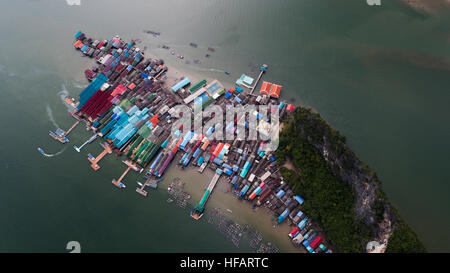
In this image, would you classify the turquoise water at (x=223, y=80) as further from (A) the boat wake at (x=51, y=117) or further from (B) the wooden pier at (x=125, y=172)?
(B) the wooden pier at (x=125, y=172)

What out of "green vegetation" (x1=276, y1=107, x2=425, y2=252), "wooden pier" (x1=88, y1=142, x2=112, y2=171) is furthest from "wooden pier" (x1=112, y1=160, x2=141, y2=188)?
"green vegetation" (x1=276, y1=107, x2=425, y2=252)

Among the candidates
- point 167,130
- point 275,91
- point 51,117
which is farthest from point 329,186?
point 51,117

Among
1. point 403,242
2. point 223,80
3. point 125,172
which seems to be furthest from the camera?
point 223,80

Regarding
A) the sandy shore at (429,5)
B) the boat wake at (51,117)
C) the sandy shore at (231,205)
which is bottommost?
the sandy shore at (231,205)

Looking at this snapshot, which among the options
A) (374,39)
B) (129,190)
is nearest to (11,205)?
(129,190)

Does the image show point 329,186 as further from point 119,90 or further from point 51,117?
point 51,117

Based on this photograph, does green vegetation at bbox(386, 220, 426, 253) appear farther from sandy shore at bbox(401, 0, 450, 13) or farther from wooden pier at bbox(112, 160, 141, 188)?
sandy shore at bbox(401, 0, 450, 13)

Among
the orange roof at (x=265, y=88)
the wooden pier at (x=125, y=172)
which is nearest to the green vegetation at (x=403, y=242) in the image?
the orange roof at (x=265, y=88)
